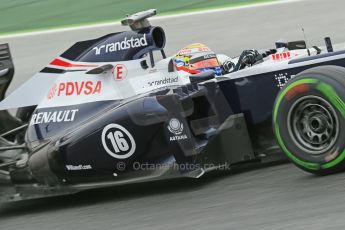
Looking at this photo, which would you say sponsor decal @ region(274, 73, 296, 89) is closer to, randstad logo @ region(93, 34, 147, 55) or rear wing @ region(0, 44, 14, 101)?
randstad logo @ region(93, 34, 147, 55)

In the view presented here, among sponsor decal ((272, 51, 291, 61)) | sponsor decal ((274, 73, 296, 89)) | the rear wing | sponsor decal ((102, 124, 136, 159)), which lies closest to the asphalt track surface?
sponsor decal ((102, 124, 136, 159))

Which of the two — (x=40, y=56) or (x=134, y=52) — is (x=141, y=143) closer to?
(x=134, y=52)

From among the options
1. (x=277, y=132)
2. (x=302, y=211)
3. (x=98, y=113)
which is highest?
(x=98, y=113)

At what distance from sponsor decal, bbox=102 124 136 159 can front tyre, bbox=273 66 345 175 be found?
1.06m

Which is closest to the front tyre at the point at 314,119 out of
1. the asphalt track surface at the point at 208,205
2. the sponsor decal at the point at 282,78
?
the asphalt track surface at the point at 208,205

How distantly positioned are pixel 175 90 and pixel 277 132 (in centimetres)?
87

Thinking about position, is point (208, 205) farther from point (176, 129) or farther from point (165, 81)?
point (165, 81)

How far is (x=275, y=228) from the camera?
14.7ft

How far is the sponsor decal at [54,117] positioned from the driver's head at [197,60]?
1149 millimetres

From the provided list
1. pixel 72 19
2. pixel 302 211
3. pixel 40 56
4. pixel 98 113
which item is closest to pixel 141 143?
pixel 98 113

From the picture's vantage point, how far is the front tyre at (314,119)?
514cm

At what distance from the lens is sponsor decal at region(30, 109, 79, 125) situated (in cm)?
607

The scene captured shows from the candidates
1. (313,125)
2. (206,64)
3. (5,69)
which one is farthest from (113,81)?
(313,125)

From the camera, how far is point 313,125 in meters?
5.32
